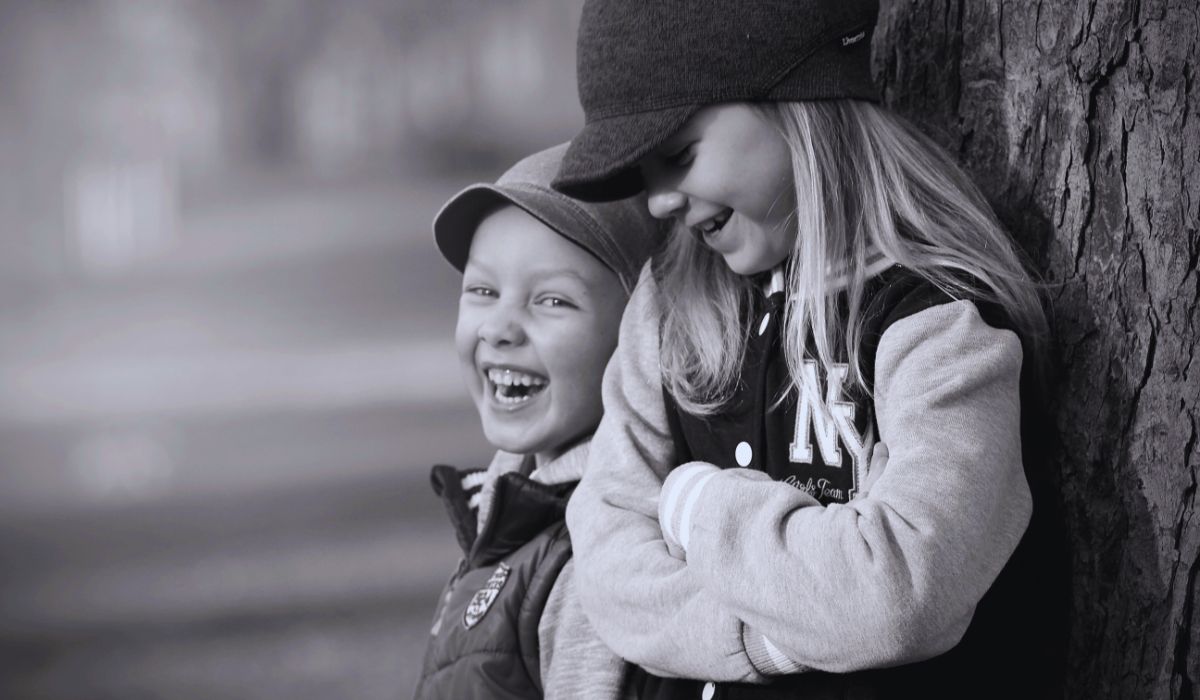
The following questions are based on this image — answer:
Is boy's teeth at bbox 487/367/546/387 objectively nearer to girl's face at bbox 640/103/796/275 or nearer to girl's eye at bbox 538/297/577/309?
girl's eye at bbox 538/297/577/309

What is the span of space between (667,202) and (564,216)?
0.30 m

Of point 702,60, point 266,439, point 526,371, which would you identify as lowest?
point 266,439

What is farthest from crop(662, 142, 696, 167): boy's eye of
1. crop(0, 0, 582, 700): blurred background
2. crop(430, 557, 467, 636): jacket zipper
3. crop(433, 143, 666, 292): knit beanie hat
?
crop(0, 0, 582, 700): blurred background

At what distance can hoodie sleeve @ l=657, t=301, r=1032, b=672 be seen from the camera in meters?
0.96

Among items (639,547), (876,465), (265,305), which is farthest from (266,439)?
(876,465)

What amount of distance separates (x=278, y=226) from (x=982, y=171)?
1.82 metres

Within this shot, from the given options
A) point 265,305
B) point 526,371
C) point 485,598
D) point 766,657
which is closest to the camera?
point 766,657

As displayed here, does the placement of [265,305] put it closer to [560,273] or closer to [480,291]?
[480,291]

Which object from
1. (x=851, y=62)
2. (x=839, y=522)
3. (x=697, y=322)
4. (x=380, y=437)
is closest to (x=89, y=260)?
(x=380, y=437)

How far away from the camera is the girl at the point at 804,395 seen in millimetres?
993

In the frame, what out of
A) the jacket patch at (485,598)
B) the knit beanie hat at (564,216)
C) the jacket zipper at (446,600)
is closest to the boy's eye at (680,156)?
the knit beanie hat at (564,216)

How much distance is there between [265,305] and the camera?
8.86 ft

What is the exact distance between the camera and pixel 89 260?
109 inches

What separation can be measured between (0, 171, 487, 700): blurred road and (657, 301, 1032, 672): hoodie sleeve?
174 centimetres
